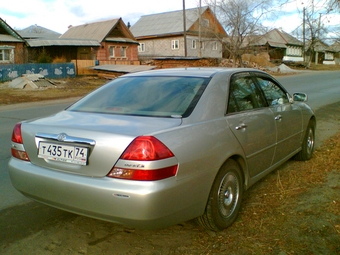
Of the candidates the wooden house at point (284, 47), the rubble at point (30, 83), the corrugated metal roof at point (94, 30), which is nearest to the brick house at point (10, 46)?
the corrugated metal roof at point (94, 30)

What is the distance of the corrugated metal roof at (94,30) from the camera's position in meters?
40.2

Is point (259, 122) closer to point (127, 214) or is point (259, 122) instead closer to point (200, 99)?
point (200, 99)

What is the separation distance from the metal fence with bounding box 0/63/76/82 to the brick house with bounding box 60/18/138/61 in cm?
957

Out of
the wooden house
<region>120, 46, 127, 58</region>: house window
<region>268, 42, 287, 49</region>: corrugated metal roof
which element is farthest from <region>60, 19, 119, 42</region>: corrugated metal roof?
the wooden house

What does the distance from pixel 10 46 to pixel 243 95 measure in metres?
30.9

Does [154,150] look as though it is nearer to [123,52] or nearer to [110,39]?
[110,39]

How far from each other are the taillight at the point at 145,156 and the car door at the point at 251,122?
985 mm

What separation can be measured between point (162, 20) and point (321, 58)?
1752 inches

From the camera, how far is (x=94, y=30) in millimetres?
42281

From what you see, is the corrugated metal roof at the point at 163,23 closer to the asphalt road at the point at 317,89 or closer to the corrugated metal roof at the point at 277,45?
the corrugated metal roof at the point at 277,45

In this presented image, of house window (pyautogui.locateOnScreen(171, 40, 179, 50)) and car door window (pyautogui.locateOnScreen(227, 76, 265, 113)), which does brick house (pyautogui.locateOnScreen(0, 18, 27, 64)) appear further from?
car door window (pyautogui.locateOnScreen(227, 76, 265, 113))

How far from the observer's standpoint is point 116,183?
9.06 feet

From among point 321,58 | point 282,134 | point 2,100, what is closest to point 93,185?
point 282,134

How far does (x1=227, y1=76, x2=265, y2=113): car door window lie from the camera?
3.79 metres
